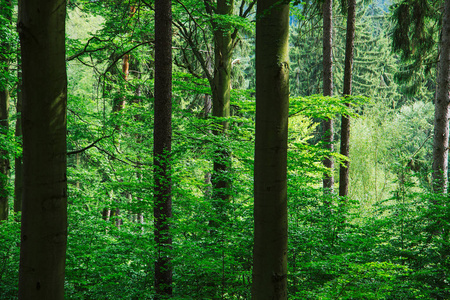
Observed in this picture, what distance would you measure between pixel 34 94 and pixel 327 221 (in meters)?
4.26

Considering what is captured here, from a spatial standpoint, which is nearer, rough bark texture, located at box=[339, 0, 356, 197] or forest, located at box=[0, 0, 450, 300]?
forest, located at box=[0, 0, 450, 300]

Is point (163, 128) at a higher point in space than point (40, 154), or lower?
higher

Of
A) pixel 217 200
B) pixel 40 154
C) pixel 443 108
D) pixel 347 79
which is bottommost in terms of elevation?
pixel 217 200

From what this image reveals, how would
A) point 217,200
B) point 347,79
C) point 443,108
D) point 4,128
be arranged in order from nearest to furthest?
point 217,200
point 443,108
point 4,128
point 347,79

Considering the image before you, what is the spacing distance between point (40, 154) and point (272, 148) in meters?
1.40

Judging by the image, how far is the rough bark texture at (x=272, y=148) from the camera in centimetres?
231

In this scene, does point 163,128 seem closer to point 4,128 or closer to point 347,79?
point 4,128

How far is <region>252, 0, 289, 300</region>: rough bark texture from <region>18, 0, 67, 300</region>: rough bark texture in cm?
125

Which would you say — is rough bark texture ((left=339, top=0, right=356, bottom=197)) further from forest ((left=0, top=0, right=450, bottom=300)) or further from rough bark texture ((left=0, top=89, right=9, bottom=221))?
rough bark texture ((left=0, top=89, right=9, bottom=221))

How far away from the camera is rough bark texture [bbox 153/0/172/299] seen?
5.23 m

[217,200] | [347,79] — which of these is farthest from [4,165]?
[347,79]

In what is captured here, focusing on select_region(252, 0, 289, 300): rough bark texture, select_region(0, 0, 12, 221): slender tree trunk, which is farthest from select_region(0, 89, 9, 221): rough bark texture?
select_region(252, 0, 289, 300): rough bark texture

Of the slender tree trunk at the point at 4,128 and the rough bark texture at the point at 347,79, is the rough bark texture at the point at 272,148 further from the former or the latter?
the rough bark texture at the point at 347,79

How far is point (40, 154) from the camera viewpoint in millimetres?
1954
